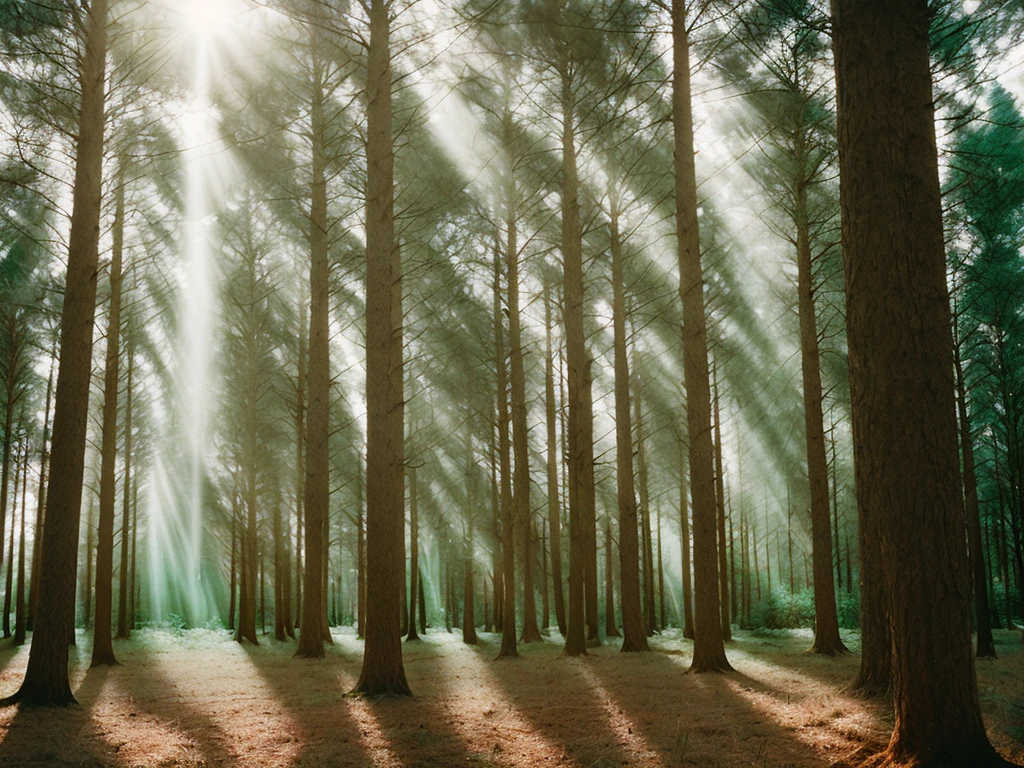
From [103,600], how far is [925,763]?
1255 cm

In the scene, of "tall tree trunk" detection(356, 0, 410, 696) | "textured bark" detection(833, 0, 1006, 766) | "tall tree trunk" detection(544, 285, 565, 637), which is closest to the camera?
"textured bark" detection(833, 0, 1006, 766)

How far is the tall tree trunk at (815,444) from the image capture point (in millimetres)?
11812

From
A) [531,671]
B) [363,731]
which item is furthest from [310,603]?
[363,731]

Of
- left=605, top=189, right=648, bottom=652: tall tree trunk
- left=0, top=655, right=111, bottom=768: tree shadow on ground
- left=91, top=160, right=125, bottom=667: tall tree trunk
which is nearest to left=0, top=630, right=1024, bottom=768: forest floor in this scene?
left=0, top=655, right=111, bottom=768: tree shadow on ground

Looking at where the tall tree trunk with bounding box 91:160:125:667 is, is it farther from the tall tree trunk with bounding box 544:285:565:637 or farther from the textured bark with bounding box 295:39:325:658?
the tall tree trunk with bounding box 544:285:565:637

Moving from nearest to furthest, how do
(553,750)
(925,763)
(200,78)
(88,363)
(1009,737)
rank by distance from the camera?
(925,763) → (1009,737) → (553,750) → (88,363) → (200,78)

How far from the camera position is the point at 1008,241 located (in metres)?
13.4

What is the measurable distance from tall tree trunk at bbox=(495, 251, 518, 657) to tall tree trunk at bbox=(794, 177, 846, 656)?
16.5 feet

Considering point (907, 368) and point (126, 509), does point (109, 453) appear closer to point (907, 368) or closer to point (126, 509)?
point (126, 509)

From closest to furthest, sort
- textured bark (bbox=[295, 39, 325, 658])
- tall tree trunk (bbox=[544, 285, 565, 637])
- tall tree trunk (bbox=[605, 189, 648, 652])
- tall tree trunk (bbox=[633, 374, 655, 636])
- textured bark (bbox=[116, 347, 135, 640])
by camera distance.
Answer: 1. textured bark (bbox=[295, 39, 325, 658])
2. tall tree trunk (bbox=[605, 189, 648, 652])
3. textured bark (bbox=[116, 347, 135, 640])
4. tall tree trunk (bbox=[544, 285, 565, 637])
5. tall tree trunk (bbox=[633, 374, 655, 636])

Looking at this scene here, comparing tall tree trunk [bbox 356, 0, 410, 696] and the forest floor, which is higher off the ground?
tall tree trunk [bbox 356, 0, 410, 696]

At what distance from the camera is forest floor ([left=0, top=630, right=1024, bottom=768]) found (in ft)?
16.3

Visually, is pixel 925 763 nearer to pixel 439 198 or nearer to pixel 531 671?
pixel 531 671

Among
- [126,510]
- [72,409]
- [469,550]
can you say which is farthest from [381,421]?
[469,550]
